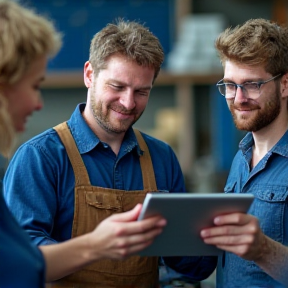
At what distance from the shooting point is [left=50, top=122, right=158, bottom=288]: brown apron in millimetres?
2248

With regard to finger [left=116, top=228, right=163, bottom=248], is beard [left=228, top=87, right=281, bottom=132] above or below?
above

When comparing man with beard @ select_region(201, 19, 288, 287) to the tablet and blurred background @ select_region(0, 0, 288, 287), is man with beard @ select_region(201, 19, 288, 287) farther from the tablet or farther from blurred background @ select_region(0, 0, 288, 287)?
blurred background @ select_region(0, 0, 288, 287)

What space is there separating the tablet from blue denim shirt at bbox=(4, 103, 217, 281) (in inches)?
14.8

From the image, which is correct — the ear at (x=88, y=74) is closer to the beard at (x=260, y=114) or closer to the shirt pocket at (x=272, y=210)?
the beard at (x=260, y=114)

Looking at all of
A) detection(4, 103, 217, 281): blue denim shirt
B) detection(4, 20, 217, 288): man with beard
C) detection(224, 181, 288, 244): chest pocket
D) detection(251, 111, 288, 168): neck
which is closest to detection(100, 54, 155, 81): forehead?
detection(4, 20, 217, 288): man with beard

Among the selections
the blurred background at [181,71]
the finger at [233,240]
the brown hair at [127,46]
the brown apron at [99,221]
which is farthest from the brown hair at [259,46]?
the blurred background at [181,71]

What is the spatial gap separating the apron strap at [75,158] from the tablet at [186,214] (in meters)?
0.41

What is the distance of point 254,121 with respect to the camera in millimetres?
2346

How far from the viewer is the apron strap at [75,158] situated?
2285 mm

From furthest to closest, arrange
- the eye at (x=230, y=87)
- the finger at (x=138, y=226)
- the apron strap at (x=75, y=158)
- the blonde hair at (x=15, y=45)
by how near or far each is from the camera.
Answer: the eye at (x=230, y=87) < the apron strap at (x=75, y=158) < the finger at (x=138, y=226) < the blonde hair at (x=15, y=45)

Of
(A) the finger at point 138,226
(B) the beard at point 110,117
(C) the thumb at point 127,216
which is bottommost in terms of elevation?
(A) the finger at point 138,226

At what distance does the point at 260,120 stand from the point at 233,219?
0.57 m

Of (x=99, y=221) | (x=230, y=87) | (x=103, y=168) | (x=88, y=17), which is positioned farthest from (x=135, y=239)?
(x=88, y=17)

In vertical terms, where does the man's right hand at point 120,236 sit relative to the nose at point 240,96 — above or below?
below
